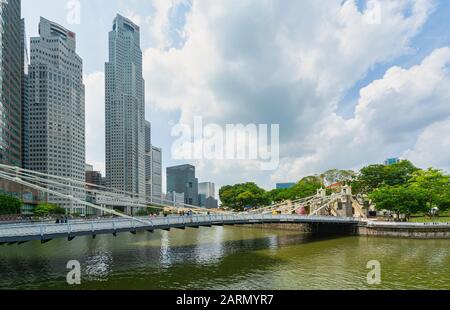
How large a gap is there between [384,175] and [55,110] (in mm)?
139759

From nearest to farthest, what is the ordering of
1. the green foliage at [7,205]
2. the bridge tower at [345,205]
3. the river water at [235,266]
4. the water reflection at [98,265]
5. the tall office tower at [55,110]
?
the river water at [235,266], the water reflection at [98,265], the bridge tower at [345,205], the green foliage at [7,205], the tall office tower at [55,110]

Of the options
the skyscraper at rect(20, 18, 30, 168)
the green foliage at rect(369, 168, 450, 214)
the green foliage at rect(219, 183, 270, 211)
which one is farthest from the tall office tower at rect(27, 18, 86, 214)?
the green foliage at rect(369, 168, 450, 214)

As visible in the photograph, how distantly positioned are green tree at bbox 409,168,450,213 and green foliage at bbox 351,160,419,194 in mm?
7280

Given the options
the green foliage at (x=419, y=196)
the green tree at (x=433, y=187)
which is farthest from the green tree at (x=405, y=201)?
the green tree at (x=433, y=187)

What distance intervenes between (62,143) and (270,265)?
140 metres

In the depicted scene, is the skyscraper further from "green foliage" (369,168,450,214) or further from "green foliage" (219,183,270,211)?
"green foliage" (369,168,450,214)

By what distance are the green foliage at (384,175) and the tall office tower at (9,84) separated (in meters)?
96.5

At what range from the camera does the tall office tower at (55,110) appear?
13600 cm

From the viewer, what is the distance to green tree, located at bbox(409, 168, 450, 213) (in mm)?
51750

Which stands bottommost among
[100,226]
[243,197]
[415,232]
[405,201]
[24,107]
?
[415,232]

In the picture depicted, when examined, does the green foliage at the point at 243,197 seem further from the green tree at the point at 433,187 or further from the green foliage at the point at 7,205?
the green foliage at the point at 7,205

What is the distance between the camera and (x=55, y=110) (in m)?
142

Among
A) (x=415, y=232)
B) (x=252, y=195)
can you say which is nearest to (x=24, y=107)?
(x=252, y=195)

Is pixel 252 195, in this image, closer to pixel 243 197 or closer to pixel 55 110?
pixel 243 197
